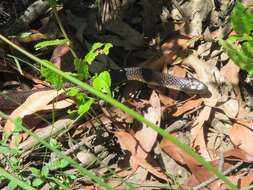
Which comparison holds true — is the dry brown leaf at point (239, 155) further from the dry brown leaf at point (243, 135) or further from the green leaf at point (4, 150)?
the green leaf at point (4, 150)

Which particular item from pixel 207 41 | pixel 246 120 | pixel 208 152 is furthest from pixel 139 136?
pixel 207 41

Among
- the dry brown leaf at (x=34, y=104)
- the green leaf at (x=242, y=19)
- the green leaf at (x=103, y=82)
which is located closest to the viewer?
the green leaf at (x=242, y=19)

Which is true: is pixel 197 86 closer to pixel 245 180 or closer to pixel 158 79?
pixel 158 79

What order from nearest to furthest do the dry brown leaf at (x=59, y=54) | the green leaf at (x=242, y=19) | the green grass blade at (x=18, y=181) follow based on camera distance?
the green grass blade at (x=18, y=181), the green leaf at (x=242, y=19), the dry brown leaf at (x=59, y=54)

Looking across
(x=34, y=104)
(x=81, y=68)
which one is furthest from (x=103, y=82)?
(x=34, y=104)

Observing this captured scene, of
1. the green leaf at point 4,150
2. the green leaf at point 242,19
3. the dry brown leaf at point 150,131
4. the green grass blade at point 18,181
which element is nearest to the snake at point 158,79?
the dry brown leaf at point 150,131

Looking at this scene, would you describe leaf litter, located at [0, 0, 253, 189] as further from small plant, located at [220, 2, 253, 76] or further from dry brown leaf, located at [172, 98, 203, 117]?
small plant, located at [220, 2, 253, 76]

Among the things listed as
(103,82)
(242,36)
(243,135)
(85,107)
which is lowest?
(243,135)
